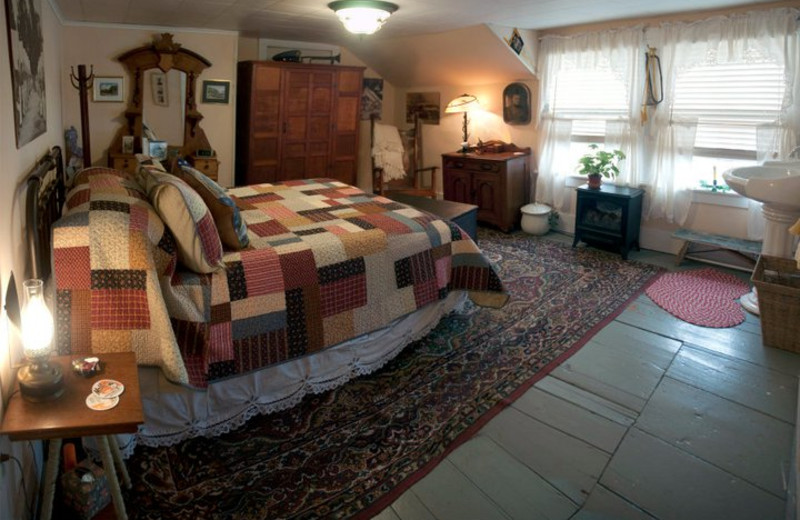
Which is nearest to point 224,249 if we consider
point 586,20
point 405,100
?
point 586,20

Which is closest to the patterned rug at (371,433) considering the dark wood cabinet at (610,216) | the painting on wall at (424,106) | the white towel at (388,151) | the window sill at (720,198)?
the dark wood cabinet at (610,216)

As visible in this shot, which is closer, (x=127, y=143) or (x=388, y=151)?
(x=127, y=143)

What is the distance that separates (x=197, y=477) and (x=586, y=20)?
15.0 ft

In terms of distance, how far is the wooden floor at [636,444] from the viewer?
71.5 inches

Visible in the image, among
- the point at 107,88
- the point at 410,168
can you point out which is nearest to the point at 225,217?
the point at 107,88

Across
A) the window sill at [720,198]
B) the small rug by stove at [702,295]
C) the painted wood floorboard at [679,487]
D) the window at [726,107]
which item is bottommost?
the painted wood floorboard at [679,487]

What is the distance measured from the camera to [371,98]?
21.6ft

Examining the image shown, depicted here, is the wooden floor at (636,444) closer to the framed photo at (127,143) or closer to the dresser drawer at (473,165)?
the dresser drawer at (473,165)

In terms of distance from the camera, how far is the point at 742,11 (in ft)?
12.6

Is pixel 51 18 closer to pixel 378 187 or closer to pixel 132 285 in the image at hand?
pixel 132 285

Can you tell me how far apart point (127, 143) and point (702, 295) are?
16.2 ft

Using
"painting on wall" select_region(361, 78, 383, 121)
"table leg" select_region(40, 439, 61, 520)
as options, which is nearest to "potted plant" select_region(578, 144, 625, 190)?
"painting on wall" select_region(361, 78, 383, 121)

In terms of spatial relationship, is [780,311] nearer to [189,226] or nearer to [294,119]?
[189,226]

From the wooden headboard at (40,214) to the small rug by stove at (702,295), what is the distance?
136 inches
